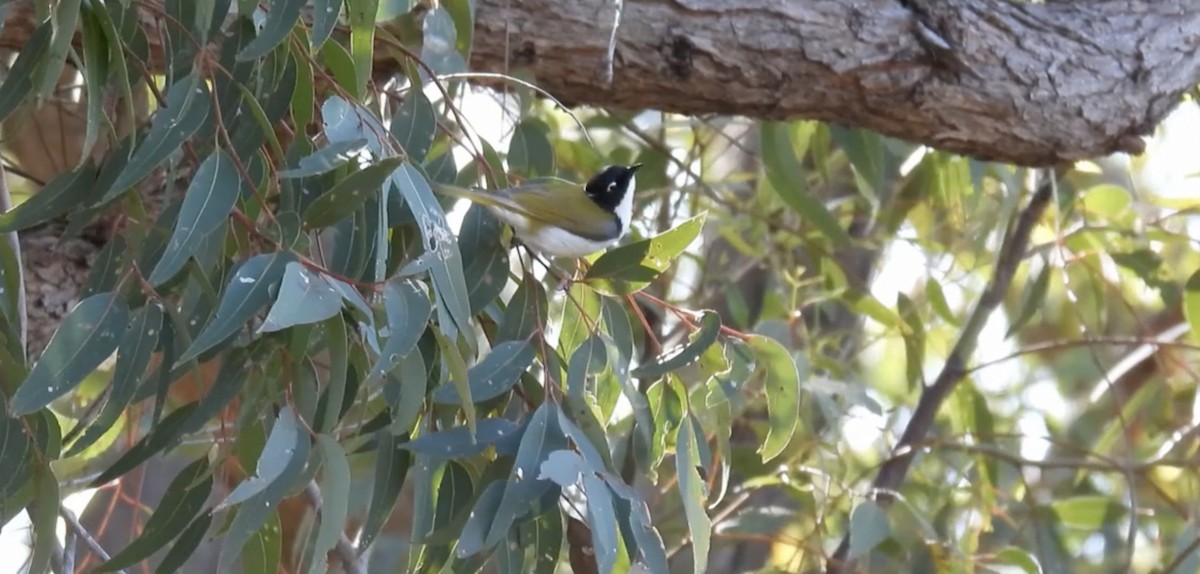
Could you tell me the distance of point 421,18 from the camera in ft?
5.11

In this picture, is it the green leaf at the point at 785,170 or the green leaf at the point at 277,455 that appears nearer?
the green leaf at the point at 277,455

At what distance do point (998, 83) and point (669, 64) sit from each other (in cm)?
43

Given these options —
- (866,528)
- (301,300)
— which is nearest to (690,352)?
(301,300)

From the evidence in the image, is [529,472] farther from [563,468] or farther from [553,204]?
[553,204]

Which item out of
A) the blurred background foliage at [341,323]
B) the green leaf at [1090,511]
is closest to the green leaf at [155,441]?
the blurred background foliage at [341,323]

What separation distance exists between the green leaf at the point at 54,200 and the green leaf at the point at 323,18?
0.76 feet

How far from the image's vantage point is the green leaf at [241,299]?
0.96m

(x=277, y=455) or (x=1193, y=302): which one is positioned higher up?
(x=277, y=455)

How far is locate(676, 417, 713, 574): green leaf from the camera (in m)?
1.21

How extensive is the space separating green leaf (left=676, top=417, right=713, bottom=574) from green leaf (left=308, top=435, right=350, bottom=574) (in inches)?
12.0

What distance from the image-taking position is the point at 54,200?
117 cm

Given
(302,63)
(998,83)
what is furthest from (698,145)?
(302,63)

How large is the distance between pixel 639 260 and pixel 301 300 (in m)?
0.41

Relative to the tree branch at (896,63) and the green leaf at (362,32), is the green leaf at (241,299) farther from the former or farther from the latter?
the tree branch at (896,63)
